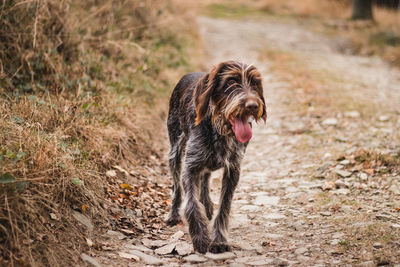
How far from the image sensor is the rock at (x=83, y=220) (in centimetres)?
377

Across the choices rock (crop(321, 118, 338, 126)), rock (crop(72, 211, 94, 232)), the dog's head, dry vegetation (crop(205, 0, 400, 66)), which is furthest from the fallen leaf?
dry vegetation (crop(205, 0, 400, 66))

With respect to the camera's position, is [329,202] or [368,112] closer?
[329,202]

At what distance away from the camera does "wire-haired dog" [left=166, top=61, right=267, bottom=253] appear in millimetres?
3932

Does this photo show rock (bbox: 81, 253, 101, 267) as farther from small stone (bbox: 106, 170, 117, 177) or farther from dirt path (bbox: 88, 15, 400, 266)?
small stone (bbox: 106, 170, 117, 177)

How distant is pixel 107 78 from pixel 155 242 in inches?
147

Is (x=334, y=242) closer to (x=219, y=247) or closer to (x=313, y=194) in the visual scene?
(x=219, y=247)

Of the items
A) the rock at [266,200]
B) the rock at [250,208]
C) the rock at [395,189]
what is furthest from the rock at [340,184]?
the rock at [250,208]

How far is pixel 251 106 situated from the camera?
12.5ft

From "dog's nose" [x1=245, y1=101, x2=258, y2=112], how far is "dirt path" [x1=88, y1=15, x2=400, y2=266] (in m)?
1.37

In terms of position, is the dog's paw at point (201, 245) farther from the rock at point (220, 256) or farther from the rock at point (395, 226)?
the rock at point (395, 226)

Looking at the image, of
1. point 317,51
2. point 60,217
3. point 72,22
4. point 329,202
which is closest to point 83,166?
point 60,217

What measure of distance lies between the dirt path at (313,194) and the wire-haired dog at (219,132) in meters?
0.30

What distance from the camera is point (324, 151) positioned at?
21.6 feet

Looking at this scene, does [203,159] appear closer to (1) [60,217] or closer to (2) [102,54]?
(1) [60,217]
